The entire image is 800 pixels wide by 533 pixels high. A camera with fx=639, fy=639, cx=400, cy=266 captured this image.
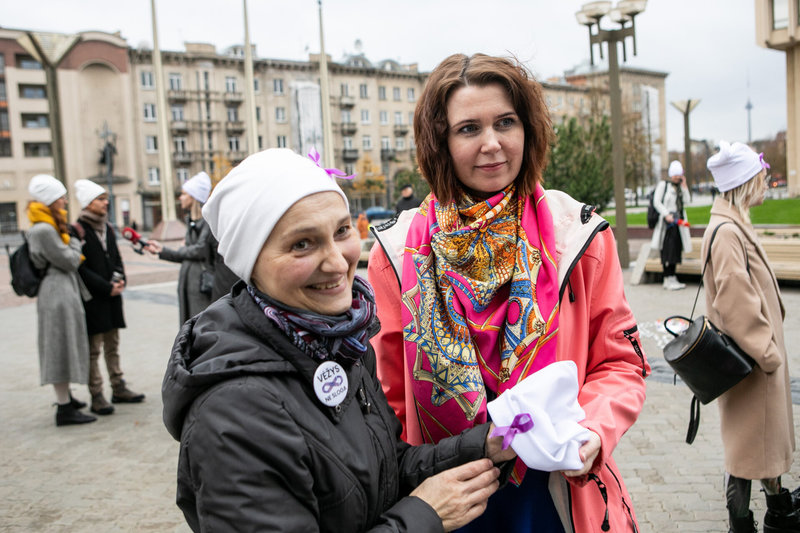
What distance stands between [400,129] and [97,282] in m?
67.1

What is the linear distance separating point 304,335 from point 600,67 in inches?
4129

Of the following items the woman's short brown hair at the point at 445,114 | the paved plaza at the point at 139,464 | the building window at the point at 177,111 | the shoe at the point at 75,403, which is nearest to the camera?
the woman's short brown hair at the point at 445,114

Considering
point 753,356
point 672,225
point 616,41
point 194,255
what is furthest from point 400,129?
point 753,356

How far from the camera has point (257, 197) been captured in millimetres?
1401

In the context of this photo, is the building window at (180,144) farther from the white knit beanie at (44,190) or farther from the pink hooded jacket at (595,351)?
the pink hooded jacket at (595,351)

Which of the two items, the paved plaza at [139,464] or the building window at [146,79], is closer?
the paved plaza at [139,464]

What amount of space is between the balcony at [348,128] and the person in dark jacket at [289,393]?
67891 millimetres

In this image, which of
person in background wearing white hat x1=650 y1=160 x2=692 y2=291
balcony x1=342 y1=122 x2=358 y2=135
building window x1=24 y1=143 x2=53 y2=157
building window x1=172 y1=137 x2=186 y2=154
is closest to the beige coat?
person in background wearing white hat x1=650 y1=160 x2=692 y2=291

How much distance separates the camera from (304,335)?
1.41 meters

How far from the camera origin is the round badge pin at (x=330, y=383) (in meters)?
1.38

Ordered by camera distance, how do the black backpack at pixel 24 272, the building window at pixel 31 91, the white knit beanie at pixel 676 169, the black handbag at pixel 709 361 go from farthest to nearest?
the building window at pixel 31 91 → the white knit beanie at pixel 676 169 → the black backpack at pixel 24 272 → the black handbag at pixel 709 361

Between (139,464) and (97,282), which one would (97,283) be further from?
(139,464)

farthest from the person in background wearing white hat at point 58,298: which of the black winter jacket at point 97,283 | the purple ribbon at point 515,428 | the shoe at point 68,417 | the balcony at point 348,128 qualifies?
the balcony at point 348,128

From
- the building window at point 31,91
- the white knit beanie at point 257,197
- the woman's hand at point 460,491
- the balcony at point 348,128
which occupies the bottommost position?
the woman's hand at point 460,491
